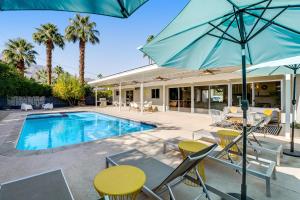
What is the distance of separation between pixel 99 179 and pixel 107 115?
12042 millimetres

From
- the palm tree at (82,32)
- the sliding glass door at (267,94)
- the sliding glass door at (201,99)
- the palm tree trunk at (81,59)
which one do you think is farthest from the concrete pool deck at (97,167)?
the palm tree at (82,32)

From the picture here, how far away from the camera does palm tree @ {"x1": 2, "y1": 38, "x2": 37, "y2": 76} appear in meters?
22.2

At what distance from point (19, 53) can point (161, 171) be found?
2781 cm

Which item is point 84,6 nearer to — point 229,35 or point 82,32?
point 229,35

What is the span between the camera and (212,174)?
333 centimetres

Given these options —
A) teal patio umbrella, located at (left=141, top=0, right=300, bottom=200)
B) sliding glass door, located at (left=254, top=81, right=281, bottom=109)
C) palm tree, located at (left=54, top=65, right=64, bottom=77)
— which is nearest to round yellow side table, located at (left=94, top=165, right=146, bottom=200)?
teal patio umbrella, located at (left=141, top=0, right=300, bottom=200)

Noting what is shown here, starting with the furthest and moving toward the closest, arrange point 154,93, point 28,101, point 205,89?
point 28,101 < point 154,93 < point 205,89

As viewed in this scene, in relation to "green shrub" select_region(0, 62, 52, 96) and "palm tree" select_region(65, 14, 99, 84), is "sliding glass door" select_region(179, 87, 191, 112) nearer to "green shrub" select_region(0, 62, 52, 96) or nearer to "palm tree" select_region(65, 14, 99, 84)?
"palm tree" select_region(65, 14, 99, 84)

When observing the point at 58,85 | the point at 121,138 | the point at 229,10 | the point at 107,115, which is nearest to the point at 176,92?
the point at 107,115

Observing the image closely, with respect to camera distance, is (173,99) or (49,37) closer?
(173,99)

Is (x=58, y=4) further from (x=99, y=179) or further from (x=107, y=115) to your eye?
(x=107, y=115)

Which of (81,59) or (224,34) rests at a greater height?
(81,59)

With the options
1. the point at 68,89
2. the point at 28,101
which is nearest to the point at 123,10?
the point at 68,89

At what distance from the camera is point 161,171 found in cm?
292
